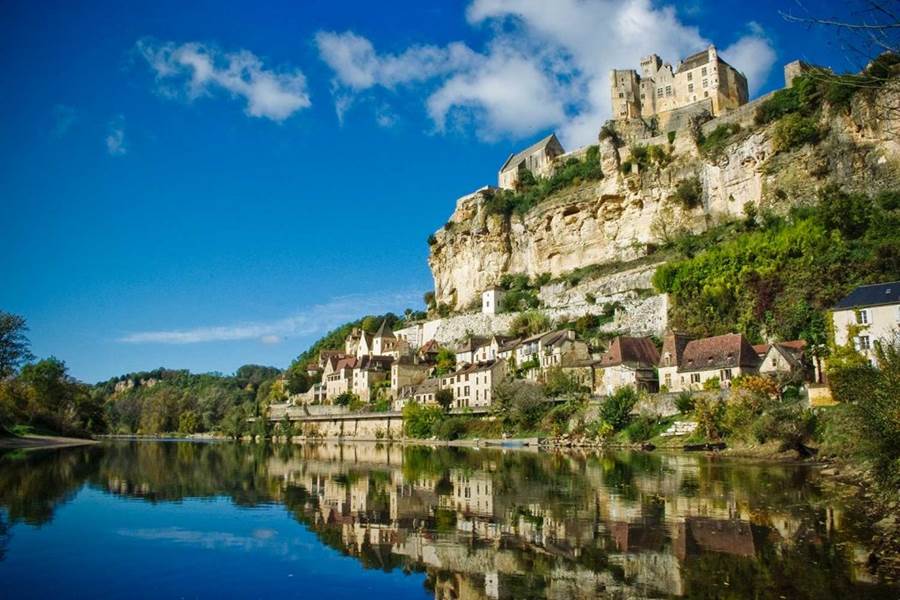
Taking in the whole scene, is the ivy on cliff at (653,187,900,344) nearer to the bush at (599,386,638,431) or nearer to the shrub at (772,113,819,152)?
the shrub at (772,113,819,152)

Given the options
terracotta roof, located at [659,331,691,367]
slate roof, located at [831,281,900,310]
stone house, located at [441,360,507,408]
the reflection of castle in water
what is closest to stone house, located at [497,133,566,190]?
stone house, located at [441,360,507,408]

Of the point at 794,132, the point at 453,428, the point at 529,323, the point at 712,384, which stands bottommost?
the point at 453,428

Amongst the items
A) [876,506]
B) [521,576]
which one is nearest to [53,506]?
[521,576]

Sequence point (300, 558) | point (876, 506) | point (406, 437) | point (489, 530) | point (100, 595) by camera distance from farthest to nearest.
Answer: point (406, 437), point (876, 506), point (489, 530), point (300, 558), point (100, 595)

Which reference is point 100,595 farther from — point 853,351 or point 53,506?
point 853,351

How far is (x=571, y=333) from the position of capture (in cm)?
6300

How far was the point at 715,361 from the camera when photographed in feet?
155

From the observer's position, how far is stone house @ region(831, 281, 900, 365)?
38.8 meters

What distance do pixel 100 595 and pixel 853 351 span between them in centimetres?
4088

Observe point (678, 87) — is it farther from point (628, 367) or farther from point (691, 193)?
point (628, 367)

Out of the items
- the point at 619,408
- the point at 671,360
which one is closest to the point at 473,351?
the point at 671,360

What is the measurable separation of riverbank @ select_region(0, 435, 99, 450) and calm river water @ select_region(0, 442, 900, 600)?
83.9 ft

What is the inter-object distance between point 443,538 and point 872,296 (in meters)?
36.9

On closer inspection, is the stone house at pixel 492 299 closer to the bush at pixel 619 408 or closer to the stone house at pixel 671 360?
the stone house at pixel 671 360
